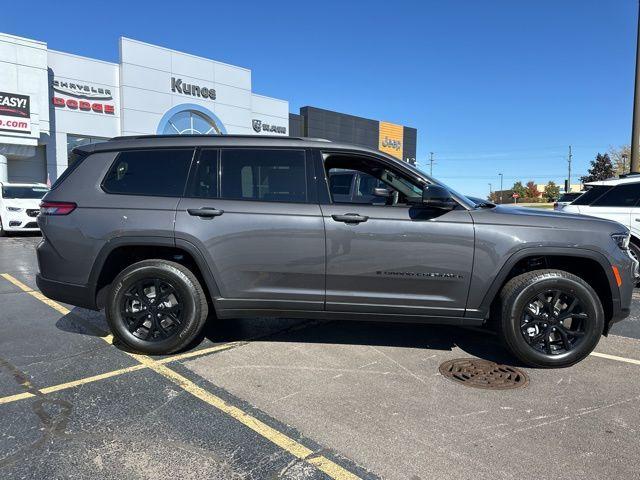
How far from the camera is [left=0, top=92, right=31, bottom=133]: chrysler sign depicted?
2095 cm

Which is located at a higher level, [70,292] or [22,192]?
[22,192]

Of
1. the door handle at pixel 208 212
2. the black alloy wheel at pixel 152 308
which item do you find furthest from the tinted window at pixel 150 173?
the black alloy wheel at pixel 152 308

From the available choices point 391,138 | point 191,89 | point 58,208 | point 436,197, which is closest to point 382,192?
point 436,197

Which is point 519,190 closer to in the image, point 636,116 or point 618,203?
point 636,116

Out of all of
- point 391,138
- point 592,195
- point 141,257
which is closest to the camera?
point 141,257

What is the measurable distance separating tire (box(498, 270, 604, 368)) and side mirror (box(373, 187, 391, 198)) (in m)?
1.27

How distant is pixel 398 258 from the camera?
4.02 m

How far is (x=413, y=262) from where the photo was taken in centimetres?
401

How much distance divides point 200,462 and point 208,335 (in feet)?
7.75

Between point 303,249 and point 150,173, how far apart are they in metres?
1.57

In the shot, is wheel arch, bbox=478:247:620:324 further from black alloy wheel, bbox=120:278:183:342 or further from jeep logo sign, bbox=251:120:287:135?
jeep logo sign, bbox=251:120:287:135

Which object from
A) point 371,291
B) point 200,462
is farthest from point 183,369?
point 371,291

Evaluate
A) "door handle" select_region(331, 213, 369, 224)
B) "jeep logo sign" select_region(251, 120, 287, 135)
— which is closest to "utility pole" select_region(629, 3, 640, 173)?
"door handle" select_region(331, 213, 369, 224)

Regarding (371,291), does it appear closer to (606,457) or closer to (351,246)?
(351,246)
